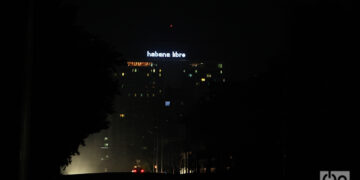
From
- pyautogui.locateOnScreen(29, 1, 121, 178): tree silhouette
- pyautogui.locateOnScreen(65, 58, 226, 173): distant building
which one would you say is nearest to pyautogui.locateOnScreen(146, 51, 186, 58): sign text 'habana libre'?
pyautogui.locateOnScreen(65, 58, 226, 173): distant building

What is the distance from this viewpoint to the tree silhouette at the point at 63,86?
2138 centimetres

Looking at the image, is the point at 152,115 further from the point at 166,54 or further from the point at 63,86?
the point at 63,86

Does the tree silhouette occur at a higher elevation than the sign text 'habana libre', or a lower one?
lower

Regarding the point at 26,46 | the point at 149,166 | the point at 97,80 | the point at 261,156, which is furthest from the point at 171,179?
the point at 149,166

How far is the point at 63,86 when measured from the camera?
900 inches

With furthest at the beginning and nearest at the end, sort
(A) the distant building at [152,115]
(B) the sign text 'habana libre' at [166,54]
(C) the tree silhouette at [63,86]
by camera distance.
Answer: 1. (B) the sign text 'habana libre' at [166,54]
2. (A) the distant building at [152,115]
3. (C) the tree silhouette at [63,86]

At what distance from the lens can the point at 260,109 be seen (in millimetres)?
34688

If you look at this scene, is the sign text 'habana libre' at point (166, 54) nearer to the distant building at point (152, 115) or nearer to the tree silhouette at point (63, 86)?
the distant building at point (152, 115)

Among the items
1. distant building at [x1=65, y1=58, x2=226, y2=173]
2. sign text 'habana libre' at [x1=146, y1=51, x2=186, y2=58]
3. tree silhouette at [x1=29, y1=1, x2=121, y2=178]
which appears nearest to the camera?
tree silhouette at [x1=29, y1=1, x2=121, y2=178]

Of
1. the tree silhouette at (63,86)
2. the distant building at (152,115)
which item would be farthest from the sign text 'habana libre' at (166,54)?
the tree silhouette at (63,86)

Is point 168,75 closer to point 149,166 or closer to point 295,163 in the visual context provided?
point 149,166

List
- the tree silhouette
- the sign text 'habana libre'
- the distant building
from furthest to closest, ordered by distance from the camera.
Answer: the sign text 'habana libre' < the distant building < the tree silhouette

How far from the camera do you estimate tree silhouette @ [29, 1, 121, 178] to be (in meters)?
21.4

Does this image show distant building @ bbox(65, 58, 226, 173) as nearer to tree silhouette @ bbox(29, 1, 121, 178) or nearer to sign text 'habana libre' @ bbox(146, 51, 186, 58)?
sign text 'habana libre' @ bbox(146, 51, 186, 58)
